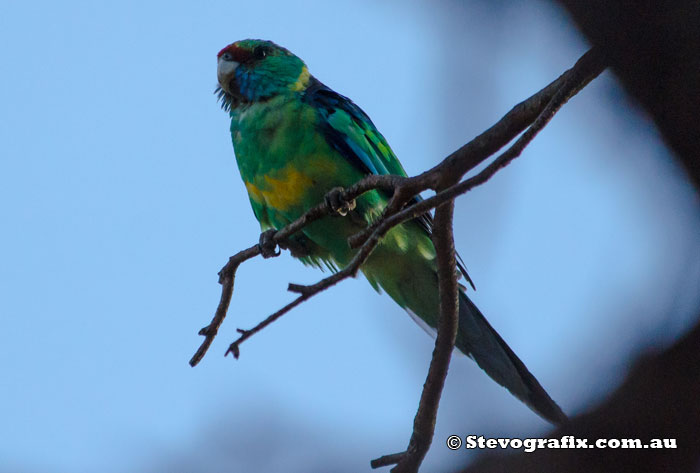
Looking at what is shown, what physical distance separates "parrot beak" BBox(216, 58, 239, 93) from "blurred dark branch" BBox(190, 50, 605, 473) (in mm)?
1873

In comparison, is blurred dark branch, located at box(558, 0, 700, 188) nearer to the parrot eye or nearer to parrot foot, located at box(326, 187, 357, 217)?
parrot foot, located at box(326, 187, 357, 217)

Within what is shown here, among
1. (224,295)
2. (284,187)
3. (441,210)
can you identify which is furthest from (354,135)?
(441,210)

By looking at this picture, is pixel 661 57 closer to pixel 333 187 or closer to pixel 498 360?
pixel 498 360

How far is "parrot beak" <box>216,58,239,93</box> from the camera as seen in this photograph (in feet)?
14.9

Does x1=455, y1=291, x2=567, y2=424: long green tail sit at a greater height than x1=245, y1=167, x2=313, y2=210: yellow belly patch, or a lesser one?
lesser

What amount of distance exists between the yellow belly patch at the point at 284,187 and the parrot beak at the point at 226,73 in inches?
33.7

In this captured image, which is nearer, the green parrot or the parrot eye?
the green parrot

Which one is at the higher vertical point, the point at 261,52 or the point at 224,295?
the point at 261,52

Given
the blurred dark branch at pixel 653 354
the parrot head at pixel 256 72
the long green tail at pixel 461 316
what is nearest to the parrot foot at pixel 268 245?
the long green tail at pixel 461 316

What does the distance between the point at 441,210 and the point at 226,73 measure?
2.42 meters

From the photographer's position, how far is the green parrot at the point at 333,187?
3.78m

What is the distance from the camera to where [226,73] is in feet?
14.9

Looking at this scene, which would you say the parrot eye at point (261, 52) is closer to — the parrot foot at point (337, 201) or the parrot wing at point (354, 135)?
the parrot wing at point (354, 135)

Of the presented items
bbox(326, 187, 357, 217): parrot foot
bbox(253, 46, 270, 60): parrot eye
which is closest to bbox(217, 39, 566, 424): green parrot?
bbox(326, 187, 357, 217): parrot foot
